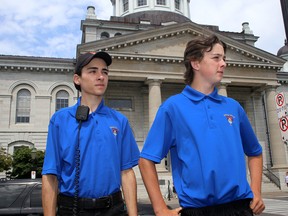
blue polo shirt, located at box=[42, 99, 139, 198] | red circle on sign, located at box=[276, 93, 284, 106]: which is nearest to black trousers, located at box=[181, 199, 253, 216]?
blue polo shirt, located at box=[42, 99, 139, 198]

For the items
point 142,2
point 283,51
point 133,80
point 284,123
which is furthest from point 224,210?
point 283,51

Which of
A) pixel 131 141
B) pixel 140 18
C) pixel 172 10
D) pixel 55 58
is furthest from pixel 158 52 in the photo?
pixel 131 141

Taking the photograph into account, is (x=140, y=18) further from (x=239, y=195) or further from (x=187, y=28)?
(x=239, y=195)

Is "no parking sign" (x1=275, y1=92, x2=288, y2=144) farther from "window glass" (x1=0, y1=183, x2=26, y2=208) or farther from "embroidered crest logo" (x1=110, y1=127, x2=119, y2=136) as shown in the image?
"window glass" (x1=0, y1=183, x2=26, y2=208)

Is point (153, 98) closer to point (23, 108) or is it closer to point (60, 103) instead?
point (60, 103)

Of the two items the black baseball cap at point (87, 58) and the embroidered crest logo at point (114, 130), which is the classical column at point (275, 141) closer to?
the embroidered crest logo at point (114, 130)

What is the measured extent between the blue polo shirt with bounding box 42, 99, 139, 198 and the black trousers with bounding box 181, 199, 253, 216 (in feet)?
3.01

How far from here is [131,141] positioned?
11.9ft

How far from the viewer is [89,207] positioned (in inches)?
117

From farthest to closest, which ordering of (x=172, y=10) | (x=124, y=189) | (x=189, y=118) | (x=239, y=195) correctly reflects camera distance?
(x=172, y=10) → (x=124, y=189) → (x=189, y=118) → (x=239, y=195)

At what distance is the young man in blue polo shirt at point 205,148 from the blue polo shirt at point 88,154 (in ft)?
1.73

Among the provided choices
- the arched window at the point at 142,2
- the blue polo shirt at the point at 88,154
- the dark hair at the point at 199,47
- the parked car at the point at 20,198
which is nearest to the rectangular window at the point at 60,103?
the arched window at the point at 142,2

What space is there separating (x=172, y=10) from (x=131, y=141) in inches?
2031

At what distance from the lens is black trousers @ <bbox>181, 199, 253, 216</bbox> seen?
2549 mm
